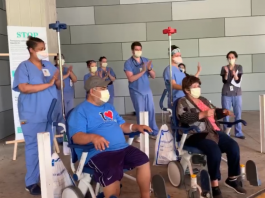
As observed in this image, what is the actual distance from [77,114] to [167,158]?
105 centimetres

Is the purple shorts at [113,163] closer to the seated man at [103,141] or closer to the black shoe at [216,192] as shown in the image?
the seated man at [103,141]

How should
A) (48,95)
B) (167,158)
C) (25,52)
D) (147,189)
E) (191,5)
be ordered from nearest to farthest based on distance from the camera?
(147,189), (48,95), (167,158), (25,52), (191,5)

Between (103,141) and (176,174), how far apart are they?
0.92 meters

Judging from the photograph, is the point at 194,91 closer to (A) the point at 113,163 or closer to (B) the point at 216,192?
(B) the point at 216,192

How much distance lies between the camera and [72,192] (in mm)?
2041

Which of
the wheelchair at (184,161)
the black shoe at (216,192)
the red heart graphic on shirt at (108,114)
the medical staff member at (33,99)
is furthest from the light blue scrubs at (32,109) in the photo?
the black shoe at (216,192)

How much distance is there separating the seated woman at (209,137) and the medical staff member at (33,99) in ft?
3.63

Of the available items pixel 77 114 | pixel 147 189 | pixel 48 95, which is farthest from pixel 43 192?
pixel 48 95

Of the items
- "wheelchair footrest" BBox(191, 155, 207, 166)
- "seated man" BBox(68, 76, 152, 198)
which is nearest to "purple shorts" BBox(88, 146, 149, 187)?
"seated man" BBox(68, 76, 152, 198)

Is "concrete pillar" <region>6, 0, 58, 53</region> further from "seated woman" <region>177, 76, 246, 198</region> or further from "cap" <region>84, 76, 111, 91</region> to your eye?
"seated woman" <region>177, 76, 246, 198</region>

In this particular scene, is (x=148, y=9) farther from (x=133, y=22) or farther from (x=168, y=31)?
(x=168, y=31)

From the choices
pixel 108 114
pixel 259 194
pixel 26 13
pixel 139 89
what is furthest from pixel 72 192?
pixel 26 13

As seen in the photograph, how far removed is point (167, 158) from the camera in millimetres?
2812

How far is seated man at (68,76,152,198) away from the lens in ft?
6.40
